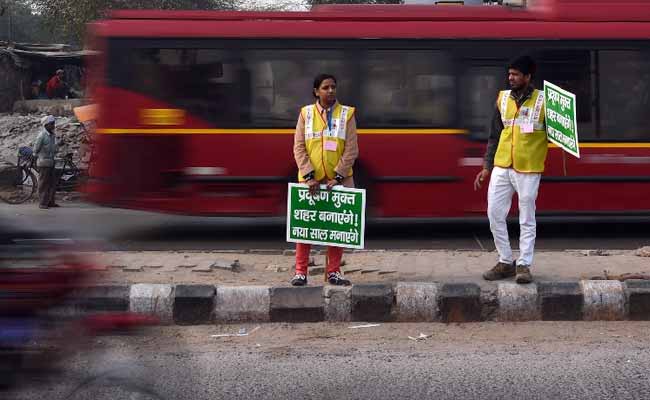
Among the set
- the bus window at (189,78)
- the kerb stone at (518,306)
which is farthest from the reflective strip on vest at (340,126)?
the bus window at (189,78)

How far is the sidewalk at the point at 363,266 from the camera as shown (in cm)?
782

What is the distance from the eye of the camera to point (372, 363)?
5.78m

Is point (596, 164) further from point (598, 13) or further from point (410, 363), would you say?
point (410, 363)

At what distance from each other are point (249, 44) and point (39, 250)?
25.3 feet

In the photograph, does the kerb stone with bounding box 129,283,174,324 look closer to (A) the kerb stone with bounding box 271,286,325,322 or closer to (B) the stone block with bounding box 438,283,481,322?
(A) the kerb stone with bounding box 271,286,325,322

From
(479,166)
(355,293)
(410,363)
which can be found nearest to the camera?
(410,363)

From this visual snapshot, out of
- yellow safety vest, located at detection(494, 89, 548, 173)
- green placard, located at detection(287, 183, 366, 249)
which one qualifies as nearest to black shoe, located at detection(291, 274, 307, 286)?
green placard, located at detection(287, 183, 366, 249)

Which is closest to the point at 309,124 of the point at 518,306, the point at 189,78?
the point at 518,306

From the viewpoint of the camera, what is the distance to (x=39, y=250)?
12.0ft

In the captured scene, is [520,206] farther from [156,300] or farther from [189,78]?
[189,78]

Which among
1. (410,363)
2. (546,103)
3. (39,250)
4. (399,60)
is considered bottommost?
(410,363)

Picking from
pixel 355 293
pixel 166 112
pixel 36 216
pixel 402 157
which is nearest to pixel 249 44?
pixel 166 112

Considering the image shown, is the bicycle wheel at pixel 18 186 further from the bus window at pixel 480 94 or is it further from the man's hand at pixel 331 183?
the man's hand at pixel 331 183

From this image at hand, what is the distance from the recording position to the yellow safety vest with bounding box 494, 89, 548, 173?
24.2 feet
